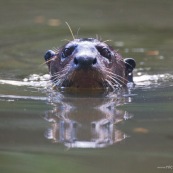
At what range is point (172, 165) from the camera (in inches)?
148

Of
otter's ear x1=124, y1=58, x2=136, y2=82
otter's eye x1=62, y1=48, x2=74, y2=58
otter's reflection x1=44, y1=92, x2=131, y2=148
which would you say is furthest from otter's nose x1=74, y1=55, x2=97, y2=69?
otter's ear x1=124, y1=58, x2=136, y2=82

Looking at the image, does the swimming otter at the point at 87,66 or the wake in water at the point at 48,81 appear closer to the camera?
the swimming otter at the point at 87,66

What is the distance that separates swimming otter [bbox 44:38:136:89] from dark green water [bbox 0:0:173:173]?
178 millimetres

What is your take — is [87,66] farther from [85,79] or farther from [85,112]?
[85,112]

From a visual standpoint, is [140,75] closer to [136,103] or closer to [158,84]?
[158,84]

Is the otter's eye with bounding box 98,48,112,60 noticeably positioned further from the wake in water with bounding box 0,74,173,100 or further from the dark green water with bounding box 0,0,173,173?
the wake in water with bounding box 0,74,173,100

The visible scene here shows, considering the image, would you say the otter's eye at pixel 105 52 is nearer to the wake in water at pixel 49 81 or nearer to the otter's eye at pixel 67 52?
the otter's eye at pixel 67 52

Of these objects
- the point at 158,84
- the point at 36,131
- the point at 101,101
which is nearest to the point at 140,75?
the point at 158,84

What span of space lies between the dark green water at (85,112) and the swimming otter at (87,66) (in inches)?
7.0

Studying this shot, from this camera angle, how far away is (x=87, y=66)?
19.7 ft

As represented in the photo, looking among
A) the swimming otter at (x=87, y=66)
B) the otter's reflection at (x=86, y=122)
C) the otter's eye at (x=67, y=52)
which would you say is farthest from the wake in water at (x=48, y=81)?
the otter's reflection at (x=86, y=122)

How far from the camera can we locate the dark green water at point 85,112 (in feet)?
12.7

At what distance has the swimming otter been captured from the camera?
20.0ft

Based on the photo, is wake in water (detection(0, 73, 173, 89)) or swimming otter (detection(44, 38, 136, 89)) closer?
swimming otter (detection(44, 38, 136, 89))
